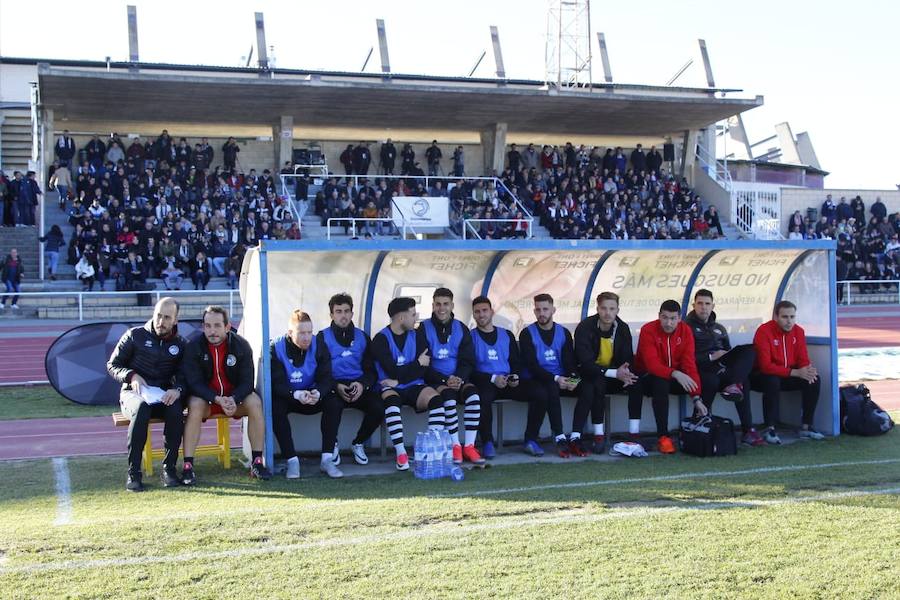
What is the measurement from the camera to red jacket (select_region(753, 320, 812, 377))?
29.2 ft

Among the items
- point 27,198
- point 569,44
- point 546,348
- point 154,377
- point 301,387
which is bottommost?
point 301,387

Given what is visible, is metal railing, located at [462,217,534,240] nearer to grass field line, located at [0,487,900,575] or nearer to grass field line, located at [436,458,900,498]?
grass field line, located at [436,458,900,498]

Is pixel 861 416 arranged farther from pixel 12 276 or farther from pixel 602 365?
pixel 12 276

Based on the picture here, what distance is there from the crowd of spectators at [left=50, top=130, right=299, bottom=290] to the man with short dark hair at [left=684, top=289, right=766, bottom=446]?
1560 centimetres

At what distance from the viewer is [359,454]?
25.8ft

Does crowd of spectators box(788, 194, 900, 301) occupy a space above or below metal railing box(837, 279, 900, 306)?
above

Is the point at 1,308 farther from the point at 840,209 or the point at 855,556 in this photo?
the point at 840,209

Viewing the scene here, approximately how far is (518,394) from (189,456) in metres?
2.85

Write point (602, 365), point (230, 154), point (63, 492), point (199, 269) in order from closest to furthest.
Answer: point (63, 492) → point (602, 365) → point (199, 269) → point (230, 154)

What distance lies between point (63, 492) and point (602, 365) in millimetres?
4618

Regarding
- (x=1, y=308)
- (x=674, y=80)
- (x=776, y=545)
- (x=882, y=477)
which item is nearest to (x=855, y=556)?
Result: (x=776, y=545)

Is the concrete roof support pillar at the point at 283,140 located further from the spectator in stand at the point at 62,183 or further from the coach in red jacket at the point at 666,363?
the coach in red jacket at the point at 666,363

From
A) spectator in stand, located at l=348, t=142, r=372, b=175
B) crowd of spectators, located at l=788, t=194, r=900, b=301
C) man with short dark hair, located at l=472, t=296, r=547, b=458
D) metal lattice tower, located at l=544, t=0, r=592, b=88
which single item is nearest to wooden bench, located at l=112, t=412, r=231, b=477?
man with short dark hair, located at l=472, t=296, r=547, b=458

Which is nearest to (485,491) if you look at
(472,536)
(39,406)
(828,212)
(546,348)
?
(472,536)
